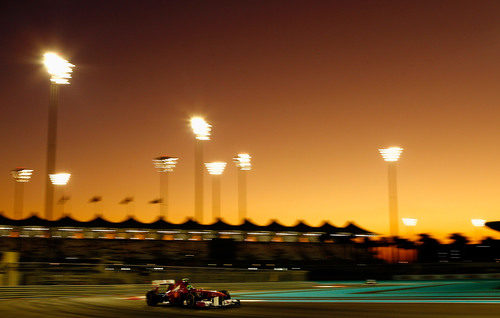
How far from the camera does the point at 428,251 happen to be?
105 meters

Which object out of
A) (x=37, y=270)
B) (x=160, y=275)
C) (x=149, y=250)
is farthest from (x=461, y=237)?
(x=37, y=270)

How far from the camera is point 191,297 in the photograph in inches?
744

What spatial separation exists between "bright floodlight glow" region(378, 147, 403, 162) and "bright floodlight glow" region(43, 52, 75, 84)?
2775 centimetres

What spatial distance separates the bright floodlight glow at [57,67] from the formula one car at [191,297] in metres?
16.4

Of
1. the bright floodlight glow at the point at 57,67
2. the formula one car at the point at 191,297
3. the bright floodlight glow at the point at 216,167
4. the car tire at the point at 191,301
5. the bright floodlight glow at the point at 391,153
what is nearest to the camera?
the formula one car at the point at 191,297

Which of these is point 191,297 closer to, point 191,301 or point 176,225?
point 191,301

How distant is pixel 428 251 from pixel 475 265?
176 ft

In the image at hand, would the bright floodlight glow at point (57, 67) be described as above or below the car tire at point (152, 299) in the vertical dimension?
above

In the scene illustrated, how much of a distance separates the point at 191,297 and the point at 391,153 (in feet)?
109

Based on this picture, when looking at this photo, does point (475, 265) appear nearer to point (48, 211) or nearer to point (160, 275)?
point (160, 275)

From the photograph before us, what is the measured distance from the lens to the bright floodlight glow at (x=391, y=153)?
48.5m

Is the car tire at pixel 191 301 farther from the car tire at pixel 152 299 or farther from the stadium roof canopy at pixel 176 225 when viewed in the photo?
the stadium roof canopy at pixel 176 225

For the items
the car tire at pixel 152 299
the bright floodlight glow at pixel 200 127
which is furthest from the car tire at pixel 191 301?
the bright floodlight glow at pixel 200 127

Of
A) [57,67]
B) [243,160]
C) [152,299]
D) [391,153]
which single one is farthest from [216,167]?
[152,299]
